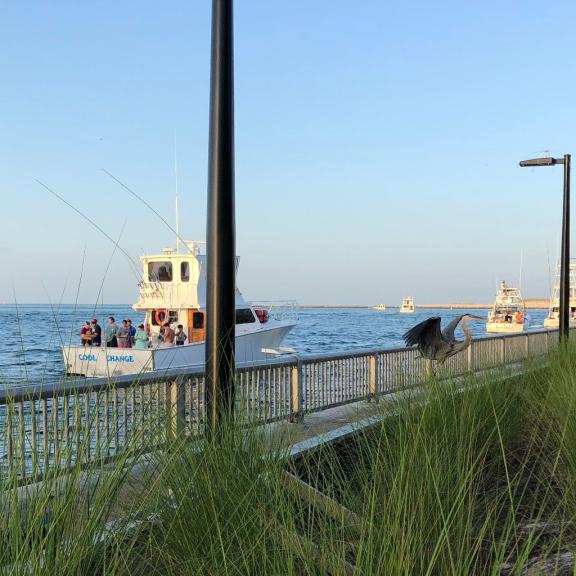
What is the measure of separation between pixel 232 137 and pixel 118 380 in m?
2.20

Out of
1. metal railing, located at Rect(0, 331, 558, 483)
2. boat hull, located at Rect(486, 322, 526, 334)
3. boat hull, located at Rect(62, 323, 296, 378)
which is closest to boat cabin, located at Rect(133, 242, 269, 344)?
boat hull, located at Rect(62, 323, 296, 378)

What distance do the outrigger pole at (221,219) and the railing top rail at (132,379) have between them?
55 cm

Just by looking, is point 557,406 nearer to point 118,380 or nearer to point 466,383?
point 466,383

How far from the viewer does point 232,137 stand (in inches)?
209

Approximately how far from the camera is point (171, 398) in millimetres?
6707

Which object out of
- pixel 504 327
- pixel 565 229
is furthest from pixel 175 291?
pixel 504 327

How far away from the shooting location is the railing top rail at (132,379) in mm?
4045

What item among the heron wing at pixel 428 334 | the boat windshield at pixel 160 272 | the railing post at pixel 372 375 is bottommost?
the railing post at pixel 372 375

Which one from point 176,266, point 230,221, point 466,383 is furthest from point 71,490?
point 176,266

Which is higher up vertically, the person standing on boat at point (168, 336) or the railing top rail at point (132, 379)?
the railing top rail at point (132, 379)

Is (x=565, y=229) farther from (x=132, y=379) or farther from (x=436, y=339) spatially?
(x=132, y=379)

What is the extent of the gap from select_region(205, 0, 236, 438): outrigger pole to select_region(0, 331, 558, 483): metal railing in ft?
1.23

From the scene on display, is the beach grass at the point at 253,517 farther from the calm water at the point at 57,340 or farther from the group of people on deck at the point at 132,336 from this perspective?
the group of people on deck at the point at 132,336

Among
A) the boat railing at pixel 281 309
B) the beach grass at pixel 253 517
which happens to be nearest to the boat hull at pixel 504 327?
the boat railing at pixel 281 309
